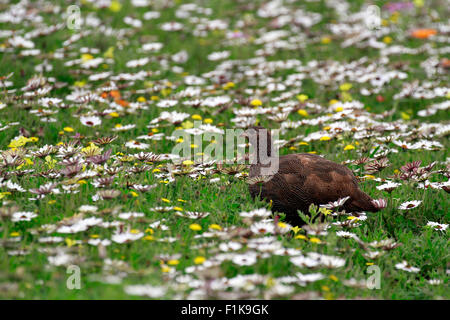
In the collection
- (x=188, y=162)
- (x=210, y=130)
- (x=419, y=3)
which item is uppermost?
(x=419, y=3)

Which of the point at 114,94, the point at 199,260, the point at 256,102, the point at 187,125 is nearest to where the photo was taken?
the point at 199,260

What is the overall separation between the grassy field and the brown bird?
140 millimetres

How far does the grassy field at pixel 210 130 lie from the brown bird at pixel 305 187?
0.14 m

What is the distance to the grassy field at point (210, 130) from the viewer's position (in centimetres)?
298

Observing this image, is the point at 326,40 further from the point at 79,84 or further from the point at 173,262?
the point at 173,262

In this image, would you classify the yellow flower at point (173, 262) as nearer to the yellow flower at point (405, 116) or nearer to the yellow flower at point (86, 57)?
the yellow flower at point (405, 116)

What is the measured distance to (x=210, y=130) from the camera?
16.7 ft

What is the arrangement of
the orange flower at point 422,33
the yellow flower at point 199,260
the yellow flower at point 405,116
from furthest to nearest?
the orange flower at point 422,33 < the yellow flower at point 405,116 < the yellow flower at point 199,260

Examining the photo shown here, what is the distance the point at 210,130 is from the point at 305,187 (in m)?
1.55

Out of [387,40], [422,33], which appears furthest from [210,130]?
[422,33]

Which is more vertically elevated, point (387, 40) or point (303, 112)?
point (387, 40)

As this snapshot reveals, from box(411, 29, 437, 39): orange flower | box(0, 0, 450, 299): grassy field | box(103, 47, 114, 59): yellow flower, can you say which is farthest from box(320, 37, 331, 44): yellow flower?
box(103, 47, 114, 59): yellow flower

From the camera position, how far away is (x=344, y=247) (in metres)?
3.43

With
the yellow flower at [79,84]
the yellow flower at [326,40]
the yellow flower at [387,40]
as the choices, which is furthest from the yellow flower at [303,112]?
the yellow flower at [387,40]
